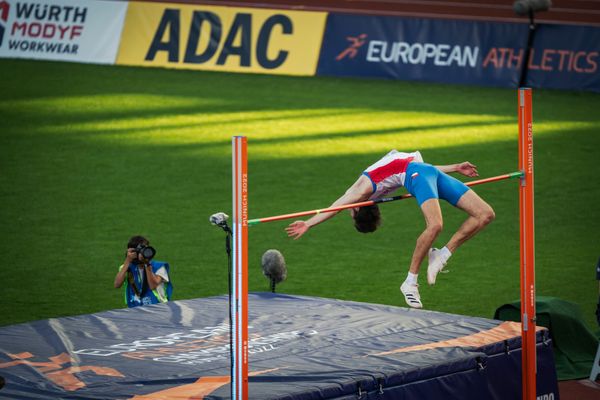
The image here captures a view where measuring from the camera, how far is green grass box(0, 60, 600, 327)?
38.8 feet

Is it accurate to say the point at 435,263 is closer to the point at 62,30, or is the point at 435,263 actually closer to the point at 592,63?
the point at 592,63

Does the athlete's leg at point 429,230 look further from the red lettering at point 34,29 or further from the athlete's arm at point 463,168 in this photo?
the red lettering at point 34,29

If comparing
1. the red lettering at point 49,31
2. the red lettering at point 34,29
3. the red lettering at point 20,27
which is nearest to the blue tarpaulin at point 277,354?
the red lettering at point 49,31

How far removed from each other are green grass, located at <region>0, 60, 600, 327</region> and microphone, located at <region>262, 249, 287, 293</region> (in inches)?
53.3

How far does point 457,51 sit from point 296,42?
296 centimetres

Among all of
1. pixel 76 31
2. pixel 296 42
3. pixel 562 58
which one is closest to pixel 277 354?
pixel 562 58

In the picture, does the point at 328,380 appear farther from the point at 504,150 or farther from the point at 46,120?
the point at 46,120

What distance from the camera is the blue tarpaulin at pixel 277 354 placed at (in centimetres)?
721

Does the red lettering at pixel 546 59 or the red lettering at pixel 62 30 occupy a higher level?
the red lettering at pixel 62 30

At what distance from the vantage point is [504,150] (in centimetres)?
1650

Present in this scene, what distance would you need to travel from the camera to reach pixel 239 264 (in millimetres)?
6086

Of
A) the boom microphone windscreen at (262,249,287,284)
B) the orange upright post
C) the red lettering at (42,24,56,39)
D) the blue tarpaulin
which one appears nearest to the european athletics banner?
the red lettering at (42,24,56,39)

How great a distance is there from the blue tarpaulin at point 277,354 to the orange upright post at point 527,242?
1.09 feet

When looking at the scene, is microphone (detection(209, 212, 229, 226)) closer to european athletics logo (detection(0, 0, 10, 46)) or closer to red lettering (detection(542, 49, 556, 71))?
red lettering (detection(542, 49, 556, 71))
